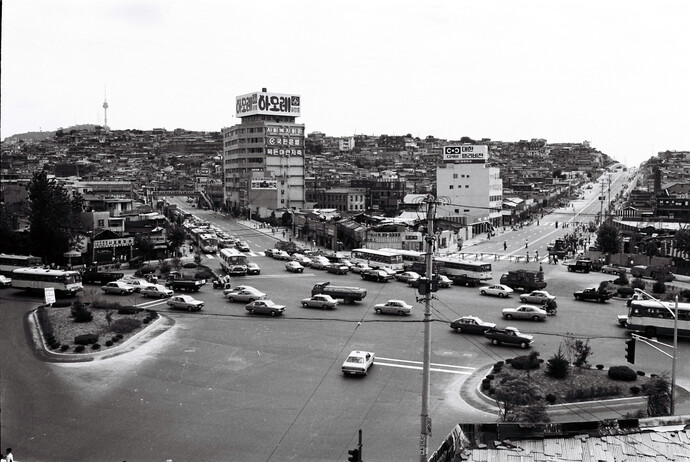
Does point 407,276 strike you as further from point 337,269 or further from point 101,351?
point 101,351

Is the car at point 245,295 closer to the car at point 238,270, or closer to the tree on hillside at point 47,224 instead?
the car at point 238,270

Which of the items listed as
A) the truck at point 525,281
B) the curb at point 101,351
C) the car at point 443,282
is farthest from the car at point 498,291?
the curb at point 101,351

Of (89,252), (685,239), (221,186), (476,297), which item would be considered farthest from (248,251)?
(221,186)

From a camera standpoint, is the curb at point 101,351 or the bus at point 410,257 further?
the bus at point 410,257

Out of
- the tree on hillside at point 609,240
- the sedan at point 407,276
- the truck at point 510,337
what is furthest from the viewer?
the tree on hillside at point 609,240

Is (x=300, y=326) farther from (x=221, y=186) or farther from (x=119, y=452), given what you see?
(x=221, y=186)

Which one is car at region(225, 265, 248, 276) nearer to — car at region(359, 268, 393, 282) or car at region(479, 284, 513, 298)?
car at region(359, 268, 393, 282)

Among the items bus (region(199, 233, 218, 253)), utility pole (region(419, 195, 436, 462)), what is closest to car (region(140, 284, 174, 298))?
bus (region(199, 233, 218, 253))
